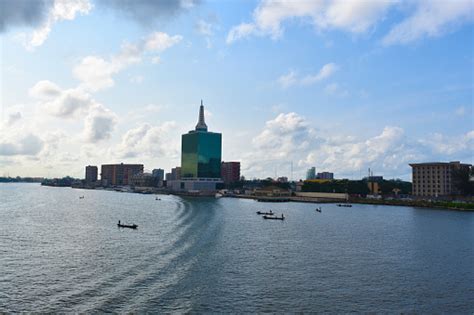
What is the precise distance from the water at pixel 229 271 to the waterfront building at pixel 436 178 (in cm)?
12276

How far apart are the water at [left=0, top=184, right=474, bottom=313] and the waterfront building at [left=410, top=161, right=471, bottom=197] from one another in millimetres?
122760

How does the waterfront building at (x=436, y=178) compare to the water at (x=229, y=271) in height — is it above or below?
above

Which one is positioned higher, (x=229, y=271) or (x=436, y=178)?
(x=436, y=178)

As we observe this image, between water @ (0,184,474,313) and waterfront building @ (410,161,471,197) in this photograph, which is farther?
waterfront building @ (410,161,471,197)

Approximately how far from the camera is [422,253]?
54094 millimetres

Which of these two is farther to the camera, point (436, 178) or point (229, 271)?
point (436, 178)

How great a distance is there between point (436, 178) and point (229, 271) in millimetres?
168902

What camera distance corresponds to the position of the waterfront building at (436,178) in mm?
183000

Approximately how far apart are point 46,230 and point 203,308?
46.9m

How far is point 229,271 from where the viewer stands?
41.1 m

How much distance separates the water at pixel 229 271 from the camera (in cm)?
3162

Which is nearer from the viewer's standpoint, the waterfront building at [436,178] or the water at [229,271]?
the water at [229,271]

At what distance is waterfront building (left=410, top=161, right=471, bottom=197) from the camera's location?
183m

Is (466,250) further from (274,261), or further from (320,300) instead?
(320,300)
